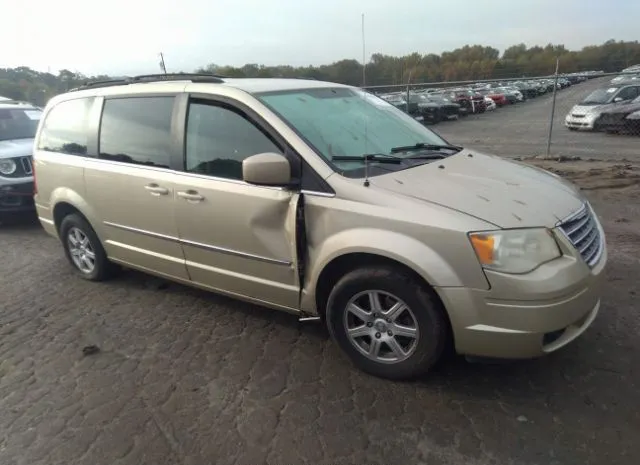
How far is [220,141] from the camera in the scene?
361 cm

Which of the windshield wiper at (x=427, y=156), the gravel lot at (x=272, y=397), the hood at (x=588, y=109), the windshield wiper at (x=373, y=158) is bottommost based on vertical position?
the hood at (x=588, y=109)

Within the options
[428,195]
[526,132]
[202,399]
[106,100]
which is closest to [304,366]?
[202,399]

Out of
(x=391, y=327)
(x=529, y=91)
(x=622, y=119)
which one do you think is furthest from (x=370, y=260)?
(x=529, y=91)

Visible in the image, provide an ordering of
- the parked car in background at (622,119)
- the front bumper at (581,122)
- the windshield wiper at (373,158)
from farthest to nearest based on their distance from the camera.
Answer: the front bumper at (581,122) < the parked car in background at (622,119) < the windshield wiper at (373,158)

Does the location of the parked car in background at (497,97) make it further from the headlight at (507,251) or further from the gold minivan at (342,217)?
the headlight at (507,251)

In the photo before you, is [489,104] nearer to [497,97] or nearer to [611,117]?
[497,97]

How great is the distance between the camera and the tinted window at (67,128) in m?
4.63

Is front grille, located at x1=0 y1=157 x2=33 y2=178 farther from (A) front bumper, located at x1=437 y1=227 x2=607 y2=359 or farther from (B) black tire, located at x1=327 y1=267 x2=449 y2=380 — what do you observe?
(A) front bumper, located at x1=437 y1=227 x2=607 y2=359

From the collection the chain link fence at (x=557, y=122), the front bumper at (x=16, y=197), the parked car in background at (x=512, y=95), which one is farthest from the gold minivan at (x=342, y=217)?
the parked car in background at (x=512, y=95)

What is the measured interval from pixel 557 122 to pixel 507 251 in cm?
1980

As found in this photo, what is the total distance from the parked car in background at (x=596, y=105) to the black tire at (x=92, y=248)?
17.0 metres

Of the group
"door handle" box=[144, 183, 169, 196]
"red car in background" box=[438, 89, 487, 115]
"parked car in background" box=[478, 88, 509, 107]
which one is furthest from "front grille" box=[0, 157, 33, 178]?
"parked car in background" box=[478, 88, 509, 107]

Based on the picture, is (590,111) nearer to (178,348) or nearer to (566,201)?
(566,201)

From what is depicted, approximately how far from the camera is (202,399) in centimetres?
307
